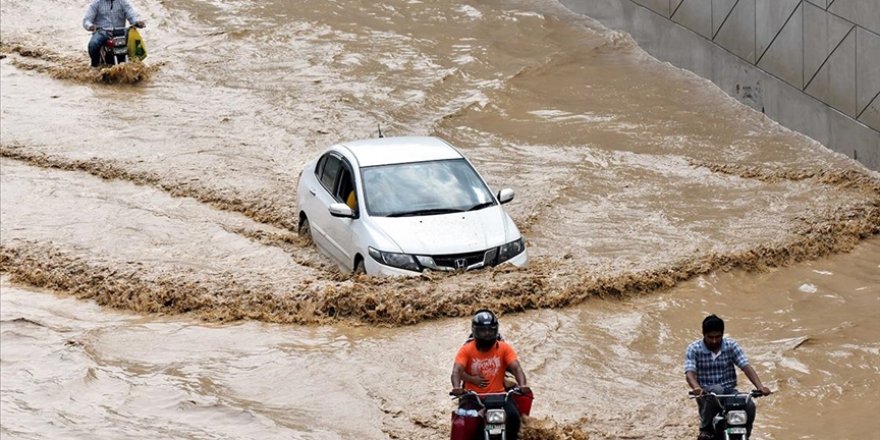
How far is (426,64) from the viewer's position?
23391 mm

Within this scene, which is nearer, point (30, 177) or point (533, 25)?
point (30, 177)

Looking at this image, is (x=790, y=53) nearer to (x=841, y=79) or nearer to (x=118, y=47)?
(x=841, y=79)

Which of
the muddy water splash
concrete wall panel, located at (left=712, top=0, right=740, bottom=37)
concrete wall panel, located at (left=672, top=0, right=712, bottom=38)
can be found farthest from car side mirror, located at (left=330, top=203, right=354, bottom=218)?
the muddy water splash

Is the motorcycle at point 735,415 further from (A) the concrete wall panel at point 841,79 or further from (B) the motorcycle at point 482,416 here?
(A) the concrete wall panel at point 841,79

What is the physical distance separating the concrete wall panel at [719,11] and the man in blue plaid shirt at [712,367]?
11.8m

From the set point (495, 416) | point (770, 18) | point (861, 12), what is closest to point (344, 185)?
point (495, 416)

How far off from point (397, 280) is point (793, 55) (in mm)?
7855

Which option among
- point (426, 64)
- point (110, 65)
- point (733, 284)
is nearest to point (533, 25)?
point (426, 64)

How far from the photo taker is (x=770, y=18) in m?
19.2

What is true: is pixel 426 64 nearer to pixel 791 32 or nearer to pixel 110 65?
pixel 110 65

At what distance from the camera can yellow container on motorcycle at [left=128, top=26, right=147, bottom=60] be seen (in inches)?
898

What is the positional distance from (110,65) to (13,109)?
173 cm

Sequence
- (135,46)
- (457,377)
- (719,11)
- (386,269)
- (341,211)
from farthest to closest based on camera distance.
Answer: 1. (135,46)
2. (719,11)
3. (341,211)
4. (386,269)
5. (457,377)

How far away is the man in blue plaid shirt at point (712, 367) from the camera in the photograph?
30.5 feet
